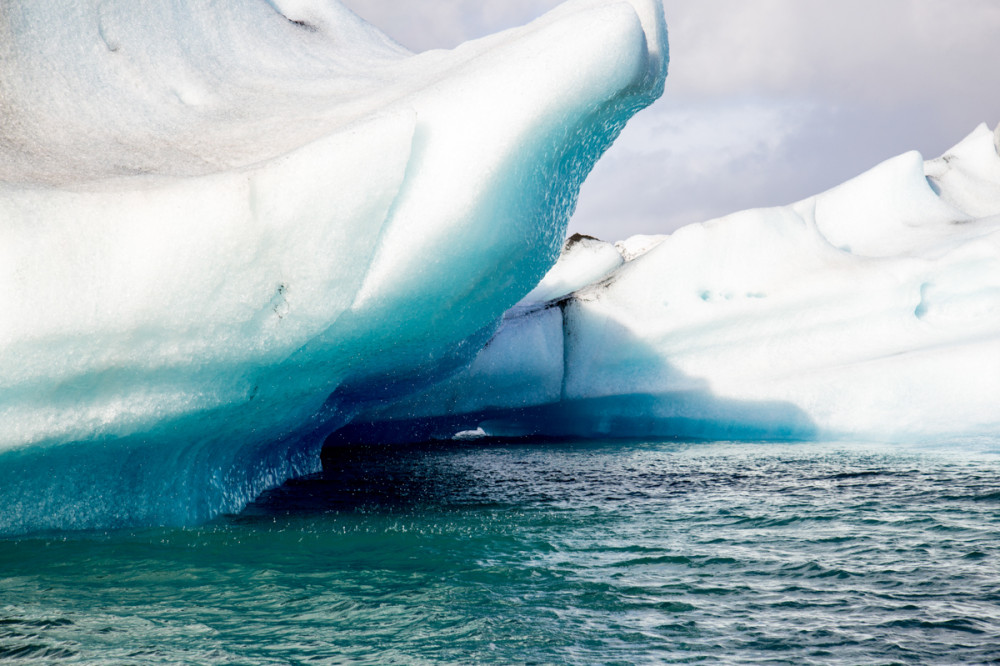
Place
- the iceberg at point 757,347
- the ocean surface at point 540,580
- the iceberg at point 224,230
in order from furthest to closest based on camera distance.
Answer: the iceberg at point 757,347
the iceberg at point 224,230
the ocean surface at point 540,580

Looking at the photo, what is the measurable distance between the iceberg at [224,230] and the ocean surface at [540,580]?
536 mm

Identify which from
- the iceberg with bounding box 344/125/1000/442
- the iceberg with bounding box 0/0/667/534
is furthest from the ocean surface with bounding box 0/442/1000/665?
the iceberg with bounding box 344/125/1000/442

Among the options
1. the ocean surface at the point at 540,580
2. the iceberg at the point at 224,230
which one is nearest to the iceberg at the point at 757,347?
the ocean surface at the point at 540,580

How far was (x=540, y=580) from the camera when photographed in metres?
3.93

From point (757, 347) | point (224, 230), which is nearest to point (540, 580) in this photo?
point (224, 230)

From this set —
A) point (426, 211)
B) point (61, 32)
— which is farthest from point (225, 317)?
point (61, 32)

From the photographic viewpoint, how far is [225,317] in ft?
15.5

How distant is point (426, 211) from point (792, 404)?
682 cm

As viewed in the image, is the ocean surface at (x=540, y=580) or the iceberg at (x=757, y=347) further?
the iceberg at (x=757, y=347)

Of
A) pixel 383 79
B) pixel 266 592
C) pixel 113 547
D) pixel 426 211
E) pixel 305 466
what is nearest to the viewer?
pixel 266 592

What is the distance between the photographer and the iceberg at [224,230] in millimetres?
4402

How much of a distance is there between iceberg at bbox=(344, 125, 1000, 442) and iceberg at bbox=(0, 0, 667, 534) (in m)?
4.83

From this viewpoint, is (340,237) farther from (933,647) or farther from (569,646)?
(933,647)

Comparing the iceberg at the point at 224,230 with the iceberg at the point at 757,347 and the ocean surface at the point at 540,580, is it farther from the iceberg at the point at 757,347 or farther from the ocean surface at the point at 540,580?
the iceberg at the point at 757,347
